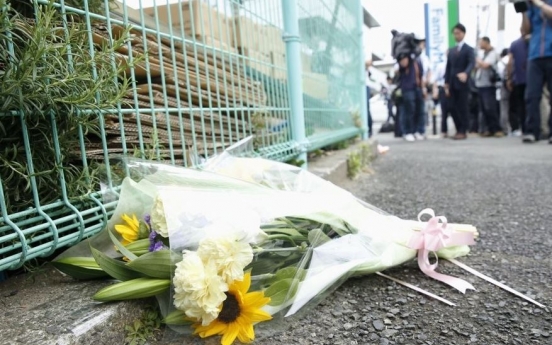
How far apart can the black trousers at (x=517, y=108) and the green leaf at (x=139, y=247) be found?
7586 millimetres

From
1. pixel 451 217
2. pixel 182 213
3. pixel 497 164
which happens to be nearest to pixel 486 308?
pixel 182 213

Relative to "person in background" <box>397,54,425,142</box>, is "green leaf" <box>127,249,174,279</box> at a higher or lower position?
lower

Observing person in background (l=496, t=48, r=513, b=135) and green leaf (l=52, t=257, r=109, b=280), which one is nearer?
green leaf (l=52, t=257, r=109, b=280)

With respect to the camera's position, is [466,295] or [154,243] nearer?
[154,243]

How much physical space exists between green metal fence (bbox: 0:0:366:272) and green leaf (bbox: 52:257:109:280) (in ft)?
0.19

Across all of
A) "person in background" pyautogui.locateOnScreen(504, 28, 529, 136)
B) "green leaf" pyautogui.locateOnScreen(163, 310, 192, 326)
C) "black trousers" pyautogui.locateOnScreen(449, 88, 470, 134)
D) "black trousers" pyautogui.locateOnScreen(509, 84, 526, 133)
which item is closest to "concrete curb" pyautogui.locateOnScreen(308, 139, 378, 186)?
"green leaf" pyautogui.locateOnScreen(163, 310, 192, 326)

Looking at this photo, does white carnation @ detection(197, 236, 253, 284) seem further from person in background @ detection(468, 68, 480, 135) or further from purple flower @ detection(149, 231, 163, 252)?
person in background @ detection(468, 68, 480, 135)

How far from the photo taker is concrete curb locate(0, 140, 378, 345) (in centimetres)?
97

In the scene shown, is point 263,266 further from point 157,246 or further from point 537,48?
point 537,48

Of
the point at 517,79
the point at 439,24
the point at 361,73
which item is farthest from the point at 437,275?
the point at 439,24

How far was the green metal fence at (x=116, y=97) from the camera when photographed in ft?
3.63

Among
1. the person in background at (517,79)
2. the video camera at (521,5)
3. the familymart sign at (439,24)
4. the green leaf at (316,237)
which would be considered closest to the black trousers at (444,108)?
the person in background at (517,79)

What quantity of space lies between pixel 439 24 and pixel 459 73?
8.81 meters

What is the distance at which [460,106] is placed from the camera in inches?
301
